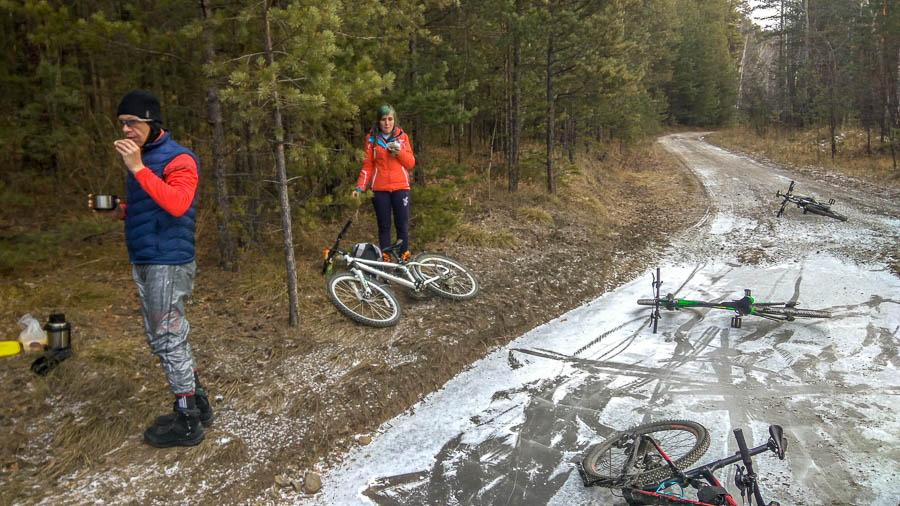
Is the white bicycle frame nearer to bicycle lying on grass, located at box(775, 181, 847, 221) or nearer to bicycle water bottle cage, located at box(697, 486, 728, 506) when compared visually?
bicycle water bottle cage, located at box(697, 486, 728, 506)

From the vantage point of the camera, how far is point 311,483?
154 inches

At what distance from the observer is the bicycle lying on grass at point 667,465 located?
321cm

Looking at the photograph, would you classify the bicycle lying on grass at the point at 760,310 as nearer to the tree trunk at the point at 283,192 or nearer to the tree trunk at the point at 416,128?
the tree trunk at the point at 283,192

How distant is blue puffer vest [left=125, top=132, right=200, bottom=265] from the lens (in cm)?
377

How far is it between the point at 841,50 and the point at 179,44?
133ft

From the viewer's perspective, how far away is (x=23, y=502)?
3488 mm

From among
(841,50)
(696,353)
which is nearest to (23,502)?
(696,353)

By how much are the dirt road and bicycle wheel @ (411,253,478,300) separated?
117cm

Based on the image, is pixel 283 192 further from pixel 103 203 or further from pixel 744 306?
pixel 744 306

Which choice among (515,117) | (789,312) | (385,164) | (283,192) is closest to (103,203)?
(283,192)

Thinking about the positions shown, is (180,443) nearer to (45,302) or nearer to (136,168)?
(136,168)

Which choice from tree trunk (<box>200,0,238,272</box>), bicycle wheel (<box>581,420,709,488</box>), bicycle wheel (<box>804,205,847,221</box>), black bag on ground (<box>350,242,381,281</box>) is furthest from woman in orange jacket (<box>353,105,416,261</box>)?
bicycle wheel (<box>804,205,847,221</box>)

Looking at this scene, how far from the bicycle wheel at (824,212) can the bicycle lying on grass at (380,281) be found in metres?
10.2

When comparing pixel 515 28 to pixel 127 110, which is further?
pixel 515 28
